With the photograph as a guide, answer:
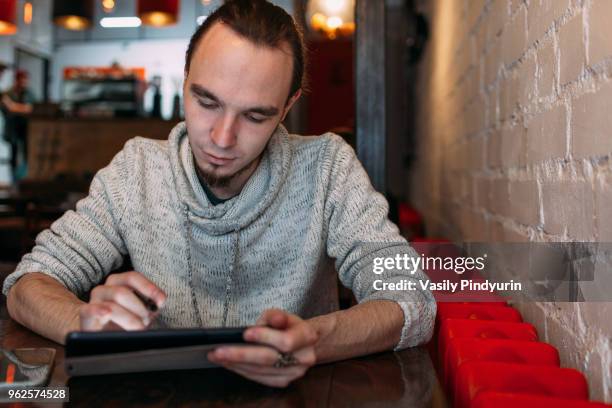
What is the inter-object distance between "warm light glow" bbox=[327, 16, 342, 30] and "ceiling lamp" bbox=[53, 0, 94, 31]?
8.66 ft

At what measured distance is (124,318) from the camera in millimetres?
902

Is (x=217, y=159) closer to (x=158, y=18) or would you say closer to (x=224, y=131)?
(x=224, y=131)

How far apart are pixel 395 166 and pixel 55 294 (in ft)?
18.4

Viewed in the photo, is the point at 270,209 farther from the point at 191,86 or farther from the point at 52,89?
the point at 52,89

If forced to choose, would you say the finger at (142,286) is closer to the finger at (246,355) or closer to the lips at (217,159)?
the finger at (246,355)

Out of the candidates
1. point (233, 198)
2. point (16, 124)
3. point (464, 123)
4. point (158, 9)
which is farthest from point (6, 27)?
point (233, 198)

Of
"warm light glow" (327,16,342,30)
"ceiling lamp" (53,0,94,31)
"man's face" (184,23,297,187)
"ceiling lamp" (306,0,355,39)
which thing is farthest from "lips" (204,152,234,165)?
"ceiling lamp" (53,0,94,31)

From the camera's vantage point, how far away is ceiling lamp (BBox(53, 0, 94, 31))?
646 cm

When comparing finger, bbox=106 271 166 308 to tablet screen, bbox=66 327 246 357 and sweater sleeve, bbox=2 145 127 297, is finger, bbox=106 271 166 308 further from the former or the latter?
sweater sleeve, bbox=2 145 127 297

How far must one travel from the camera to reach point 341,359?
1.06 m

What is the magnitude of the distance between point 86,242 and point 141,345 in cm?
68

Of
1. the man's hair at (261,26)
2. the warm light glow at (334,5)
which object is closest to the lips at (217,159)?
the man's hair at (261,26)

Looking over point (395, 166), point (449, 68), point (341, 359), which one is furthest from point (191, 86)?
point (395, 166)

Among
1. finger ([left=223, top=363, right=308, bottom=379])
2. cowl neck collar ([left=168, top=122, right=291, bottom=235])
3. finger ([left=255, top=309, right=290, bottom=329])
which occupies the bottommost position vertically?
finger ([left=223, top=363, right=308, bottom=379])
